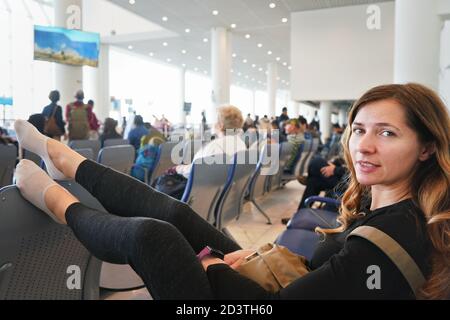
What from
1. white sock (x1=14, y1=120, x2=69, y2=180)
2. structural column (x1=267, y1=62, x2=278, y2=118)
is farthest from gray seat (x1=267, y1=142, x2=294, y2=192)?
structural column (x1=267, y1=62, x2=278, y2=118)

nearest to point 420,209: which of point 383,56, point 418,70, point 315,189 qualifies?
point 315,189

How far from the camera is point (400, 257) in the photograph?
0.86m

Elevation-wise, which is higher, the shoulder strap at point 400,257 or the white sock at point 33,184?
the white sock at point 33,184

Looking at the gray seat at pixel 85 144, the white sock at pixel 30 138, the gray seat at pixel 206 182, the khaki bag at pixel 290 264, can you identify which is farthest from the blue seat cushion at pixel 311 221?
the gray seat at pixel 85 144

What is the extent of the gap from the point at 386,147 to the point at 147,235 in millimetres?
664

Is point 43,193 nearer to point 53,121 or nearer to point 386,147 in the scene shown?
point 386,147

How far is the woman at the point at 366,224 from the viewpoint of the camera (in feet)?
2.94

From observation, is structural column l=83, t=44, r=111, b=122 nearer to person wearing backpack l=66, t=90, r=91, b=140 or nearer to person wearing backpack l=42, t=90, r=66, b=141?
person wearing backpack l=66, t=90, r=91, b=140

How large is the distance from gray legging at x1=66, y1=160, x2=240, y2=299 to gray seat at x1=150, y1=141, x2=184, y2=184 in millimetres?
2837

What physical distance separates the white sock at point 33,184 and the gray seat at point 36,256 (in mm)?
16

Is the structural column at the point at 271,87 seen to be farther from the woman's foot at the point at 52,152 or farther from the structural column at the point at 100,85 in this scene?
the woman's foot at the point at 52,152

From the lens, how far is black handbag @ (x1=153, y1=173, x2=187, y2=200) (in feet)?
9.55

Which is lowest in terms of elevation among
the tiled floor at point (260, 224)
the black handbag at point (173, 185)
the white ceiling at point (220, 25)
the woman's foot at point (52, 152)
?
the tiled floor at point (260, 224)

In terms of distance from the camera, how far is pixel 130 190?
134 cm
